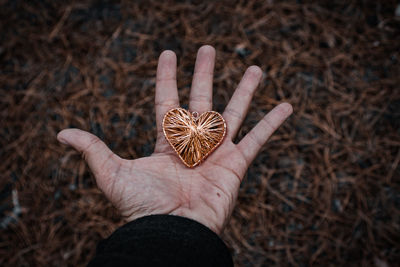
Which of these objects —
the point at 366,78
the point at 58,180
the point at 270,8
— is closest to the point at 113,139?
the point at 58,180

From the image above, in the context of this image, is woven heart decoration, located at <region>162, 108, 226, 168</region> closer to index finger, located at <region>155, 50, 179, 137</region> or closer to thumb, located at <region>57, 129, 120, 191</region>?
index finger, located at <region>155, 50, 179, 137</region>

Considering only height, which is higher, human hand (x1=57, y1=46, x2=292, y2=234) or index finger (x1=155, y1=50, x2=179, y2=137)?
index finger (x1=155, y1=50, x2=179, y2=137)

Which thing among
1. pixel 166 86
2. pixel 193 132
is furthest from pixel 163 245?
pixel 166 86

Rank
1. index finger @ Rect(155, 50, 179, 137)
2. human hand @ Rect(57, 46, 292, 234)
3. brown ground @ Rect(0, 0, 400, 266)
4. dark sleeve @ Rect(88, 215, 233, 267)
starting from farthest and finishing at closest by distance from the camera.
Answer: brown ground @ Rect(0, 0, 400, 266), index finger @ Rect(155, 50, 179, 137), human hand @ Rect(57, 46, 292, 234), dark sleeve @ Rect(88, 215, 233, 267)

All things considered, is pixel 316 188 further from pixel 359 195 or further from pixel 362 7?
pixel 362 7

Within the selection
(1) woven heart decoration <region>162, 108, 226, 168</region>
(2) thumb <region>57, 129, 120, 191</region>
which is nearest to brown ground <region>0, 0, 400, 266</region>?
(1) woven heart decoration <region>162, 108, 226, 168</region>

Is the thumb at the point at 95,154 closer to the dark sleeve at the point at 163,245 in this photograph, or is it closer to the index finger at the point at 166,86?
the dark sleeve at the point at 163,245

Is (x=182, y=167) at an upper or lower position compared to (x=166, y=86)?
lower

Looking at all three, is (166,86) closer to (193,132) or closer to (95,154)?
(193,132)
